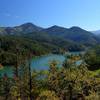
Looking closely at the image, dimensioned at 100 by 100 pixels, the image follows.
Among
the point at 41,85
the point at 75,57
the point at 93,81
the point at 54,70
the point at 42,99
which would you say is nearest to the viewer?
the point at 75,57

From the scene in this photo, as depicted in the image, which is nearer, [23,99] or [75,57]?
[75,57]

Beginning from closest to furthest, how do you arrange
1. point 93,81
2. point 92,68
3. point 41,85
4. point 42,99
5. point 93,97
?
point 93,97
point 42,99
point 93,81
point 41,85
point 92,68

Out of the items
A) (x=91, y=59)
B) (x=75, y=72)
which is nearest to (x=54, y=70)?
(x=75, y=72)

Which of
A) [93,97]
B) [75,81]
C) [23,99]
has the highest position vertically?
[75,81]

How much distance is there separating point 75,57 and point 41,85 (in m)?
24.9

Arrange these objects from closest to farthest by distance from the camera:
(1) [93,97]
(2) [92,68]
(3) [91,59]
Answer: (1) [93,97] → (2) [92,68] → (3) [91,59]

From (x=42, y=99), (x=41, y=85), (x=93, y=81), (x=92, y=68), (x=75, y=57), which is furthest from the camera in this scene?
(x=92, y=68)

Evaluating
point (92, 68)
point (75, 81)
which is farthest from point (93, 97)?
point (92, 68)

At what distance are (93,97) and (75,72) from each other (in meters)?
5.28

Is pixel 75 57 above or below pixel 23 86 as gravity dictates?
above

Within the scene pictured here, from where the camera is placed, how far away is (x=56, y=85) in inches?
1925

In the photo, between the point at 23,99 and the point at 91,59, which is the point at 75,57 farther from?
the point at 91,59

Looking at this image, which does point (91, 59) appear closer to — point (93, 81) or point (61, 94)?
point (93, 81)

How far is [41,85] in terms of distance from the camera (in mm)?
66125
